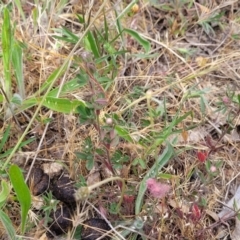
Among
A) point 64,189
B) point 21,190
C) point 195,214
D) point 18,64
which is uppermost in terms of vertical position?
point 18,64

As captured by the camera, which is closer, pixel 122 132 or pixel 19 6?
pixel 122 132

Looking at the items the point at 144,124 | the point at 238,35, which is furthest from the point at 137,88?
the point at 238,35

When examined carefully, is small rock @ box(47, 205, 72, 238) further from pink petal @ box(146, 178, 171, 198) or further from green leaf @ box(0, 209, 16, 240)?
pink petal @ box(146, 178, 171, 198)

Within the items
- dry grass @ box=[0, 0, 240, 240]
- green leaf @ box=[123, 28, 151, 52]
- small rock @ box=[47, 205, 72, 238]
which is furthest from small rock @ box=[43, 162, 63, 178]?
green leaf @ box=[123, 28, 151, 52]

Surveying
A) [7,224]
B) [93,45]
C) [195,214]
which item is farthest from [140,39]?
[7,224]

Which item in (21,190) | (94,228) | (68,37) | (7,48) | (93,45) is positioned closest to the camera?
(21,190)

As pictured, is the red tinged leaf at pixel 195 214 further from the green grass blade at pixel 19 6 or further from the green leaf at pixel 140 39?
the green grass blade at pixel 19 6

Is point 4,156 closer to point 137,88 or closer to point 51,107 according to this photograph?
point 51,107

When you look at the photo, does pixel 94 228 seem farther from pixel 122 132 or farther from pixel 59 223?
pixel 122 132
